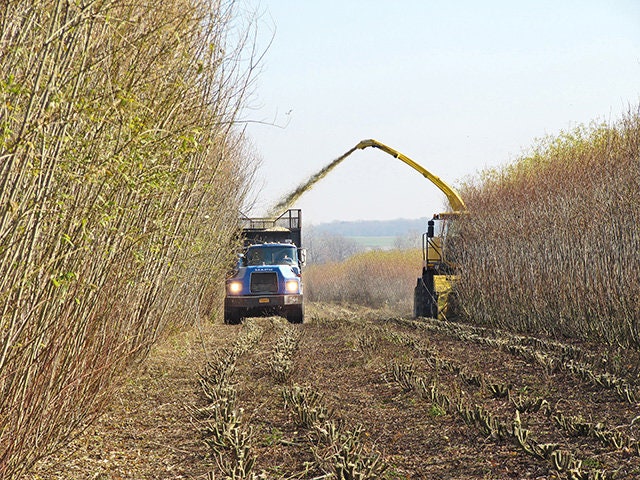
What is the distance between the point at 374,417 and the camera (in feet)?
24.9

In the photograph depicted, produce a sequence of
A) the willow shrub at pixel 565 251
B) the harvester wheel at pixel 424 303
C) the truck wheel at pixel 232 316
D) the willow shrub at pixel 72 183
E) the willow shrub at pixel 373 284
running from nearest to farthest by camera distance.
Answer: the willow shrub at pixel 72 183 → the willow shrub at pixel 565 251 → the truck wheel at pixel 232 316 → the harvester wheel at pixel 424 303 → the willow shrub at pixel 373 284

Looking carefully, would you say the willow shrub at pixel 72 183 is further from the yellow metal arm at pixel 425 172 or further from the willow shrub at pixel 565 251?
the yellow metal arm at pixel 425 172

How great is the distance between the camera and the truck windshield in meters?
19.0

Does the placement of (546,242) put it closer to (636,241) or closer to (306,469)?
(636,241)

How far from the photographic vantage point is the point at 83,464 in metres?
5.88

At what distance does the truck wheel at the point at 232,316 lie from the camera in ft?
62.1

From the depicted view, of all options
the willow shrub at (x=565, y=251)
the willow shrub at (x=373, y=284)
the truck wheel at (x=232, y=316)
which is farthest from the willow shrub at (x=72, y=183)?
the willow shrub at (x=373, y=284)

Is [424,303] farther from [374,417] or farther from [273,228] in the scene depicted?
[374,417]

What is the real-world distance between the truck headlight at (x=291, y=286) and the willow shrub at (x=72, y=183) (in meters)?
11.1

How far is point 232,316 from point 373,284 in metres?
21.1

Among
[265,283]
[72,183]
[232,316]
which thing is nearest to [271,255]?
[265,283]

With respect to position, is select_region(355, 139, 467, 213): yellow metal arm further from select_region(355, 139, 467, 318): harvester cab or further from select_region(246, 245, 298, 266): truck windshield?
select_region(246, 245, 298, 266): truck windshield

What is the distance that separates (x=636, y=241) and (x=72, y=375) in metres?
9.31

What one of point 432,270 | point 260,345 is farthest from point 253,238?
point 260,345
